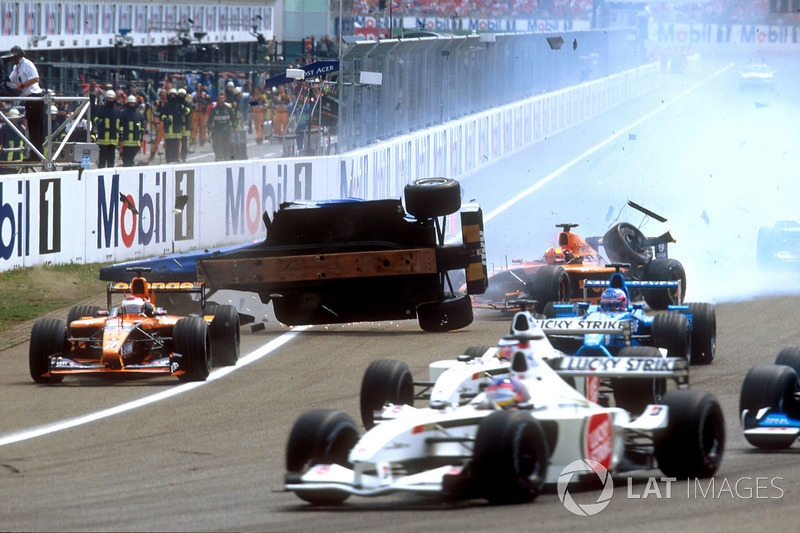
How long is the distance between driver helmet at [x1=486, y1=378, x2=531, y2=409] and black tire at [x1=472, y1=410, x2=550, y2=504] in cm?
49

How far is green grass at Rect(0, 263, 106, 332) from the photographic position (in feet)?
55.4

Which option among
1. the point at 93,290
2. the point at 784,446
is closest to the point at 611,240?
the point at 93,290

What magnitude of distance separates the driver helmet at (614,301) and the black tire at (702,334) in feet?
3.83

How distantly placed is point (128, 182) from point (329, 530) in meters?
14.3

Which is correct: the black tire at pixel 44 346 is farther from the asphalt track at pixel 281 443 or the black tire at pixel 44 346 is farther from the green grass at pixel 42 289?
the green grass at pixel 42 289

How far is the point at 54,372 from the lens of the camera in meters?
12.4

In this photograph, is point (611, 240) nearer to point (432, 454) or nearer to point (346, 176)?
point (346, 176)

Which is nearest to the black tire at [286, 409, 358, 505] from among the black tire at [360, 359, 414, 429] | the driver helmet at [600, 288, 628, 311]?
the black tire at [360, 359, 414, 429]

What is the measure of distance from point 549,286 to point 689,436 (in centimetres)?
771

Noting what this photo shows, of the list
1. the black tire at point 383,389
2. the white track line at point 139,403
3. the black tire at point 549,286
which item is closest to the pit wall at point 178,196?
the white track line at point 139,403

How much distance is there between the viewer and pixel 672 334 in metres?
12.5

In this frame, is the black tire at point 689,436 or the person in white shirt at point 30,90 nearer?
the black tire at point 689,436

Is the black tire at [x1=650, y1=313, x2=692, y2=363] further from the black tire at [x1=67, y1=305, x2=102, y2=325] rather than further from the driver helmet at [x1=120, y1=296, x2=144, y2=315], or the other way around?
the black tire at [x1=67, y1=305, x2=102, y2=325]

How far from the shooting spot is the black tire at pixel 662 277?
669 inches
